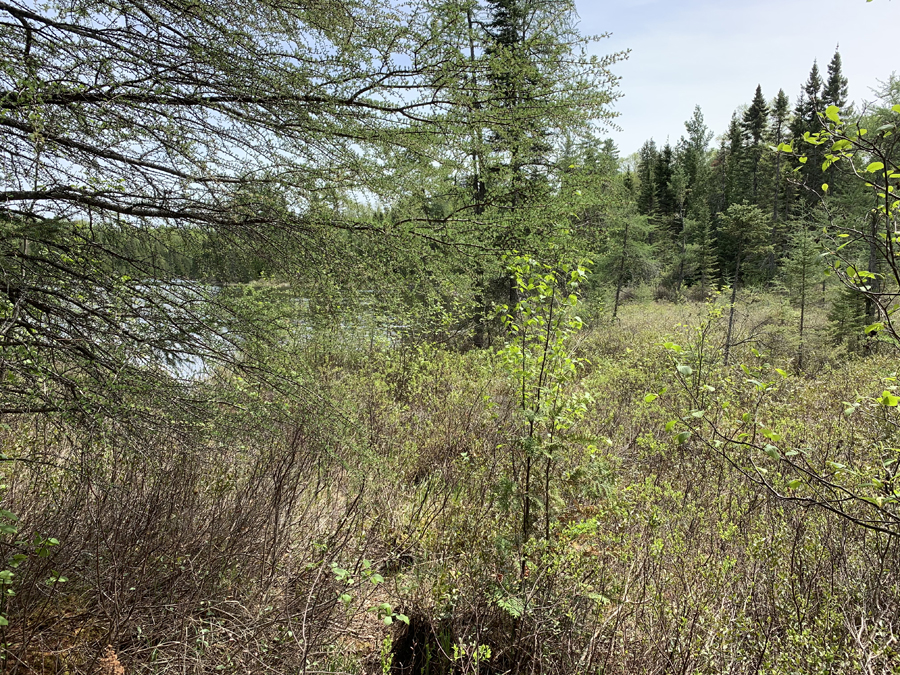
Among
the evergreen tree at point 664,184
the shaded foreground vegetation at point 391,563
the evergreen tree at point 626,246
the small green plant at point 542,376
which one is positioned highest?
the evergreen tree at point 664,184

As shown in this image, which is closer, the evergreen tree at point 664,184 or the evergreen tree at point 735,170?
the evergreen tree at point 735,170

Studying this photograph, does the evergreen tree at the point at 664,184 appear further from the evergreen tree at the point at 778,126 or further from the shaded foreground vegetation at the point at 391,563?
the shaded foreground vegetation at the point at 391,563

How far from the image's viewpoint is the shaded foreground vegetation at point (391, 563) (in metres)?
2.20

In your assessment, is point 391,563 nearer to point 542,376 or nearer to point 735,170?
point 542,376

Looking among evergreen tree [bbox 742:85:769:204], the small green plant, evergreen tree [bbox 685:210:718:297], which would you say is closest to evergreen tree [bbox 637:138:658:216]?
evergreen tree [bbox 685:210:718:297]

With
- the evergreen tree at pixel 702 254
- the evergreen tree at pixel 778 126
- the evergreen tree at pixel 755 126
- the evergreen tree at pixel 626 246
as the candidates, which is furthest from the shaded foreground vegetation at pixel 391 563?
the evergreen tree at pixel 755 126

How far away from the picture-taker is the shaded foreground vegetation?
86.7 inches

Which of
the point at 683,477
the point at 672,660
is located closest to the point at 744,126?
the point at 683,477

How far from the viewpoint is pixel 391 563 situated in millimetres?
3576

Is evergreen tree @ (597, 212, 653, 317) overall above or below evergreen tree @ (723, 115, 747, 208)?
below

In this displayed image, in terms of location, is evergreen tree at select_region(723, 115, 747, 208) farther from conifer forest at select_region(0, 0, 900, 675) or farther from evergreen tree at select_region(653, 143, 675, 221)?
conifer forest at select_region(0, 0, 900, 675)

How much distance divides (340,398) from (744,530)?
12.1 ft

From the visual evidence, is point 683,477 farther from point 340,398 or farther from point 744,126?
point 744,126

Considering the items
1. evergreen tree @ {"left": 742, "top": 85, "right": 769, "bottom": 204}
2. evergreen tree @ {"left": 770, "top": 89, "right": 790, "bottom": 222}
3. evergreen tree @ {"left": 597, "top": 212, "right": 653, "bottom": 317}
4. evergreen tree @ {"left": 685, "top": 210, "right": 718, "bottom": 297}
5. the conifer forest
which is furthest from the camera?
evergreen tree @ {"left": 742, "top": 85, "right": 769, "bottom": 204}
